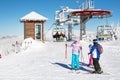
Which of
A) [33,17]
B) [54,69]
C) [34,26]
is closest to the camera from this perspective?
[54,69]

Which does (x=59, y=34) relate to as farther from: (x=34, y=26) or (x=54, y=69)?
(x=54, y=69)

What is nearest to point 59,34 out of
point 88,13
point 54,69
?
point 88,13

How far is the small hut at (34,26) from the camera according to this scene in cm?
3328

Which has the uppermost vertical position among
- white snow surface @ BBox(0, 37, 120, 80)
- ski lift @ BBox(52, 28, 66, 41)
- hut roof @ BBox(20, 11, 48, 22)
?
hut roof @ BBox(20, 11, 48, 22)

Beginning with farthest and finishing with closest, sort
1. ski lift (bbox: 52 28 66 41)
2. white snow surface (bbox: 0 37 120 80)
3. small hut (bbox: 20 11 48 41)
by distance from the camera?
ski lift (bbox: 52 28 66 41), small hut (bbox: 20 11 48 41), white snow surface (bbox: 0 37 120 80)

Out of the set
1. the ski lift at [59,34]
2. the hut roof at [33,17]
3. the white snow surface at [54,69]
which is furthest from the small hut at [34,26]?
the white snow surface at [54,69]

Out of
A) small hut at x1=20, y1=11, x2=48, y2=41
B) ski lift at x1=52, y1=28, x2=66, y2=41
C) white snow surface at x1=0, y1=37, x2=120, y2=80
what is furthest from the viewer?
ski lift at x1=52, y1=28, x2=66, y2=41

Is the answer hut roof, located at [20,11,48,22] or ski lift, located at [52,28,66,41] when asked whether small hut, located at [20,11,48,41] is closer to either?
hut roof, located at [20,11,48,22]

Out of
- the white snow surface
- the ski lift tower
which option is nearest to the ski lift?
the ski lift tower

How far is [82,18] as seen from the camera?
41656mm

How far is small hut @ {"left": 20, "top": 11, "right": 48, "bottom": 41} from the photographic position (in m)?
33.3

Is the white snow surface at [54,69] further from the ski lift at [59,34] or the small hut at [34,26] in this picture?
the ski lift at [59,34]

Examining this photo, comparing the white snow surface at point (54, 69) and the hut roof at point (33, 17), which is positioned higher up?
the hut roof at point (33, 17)

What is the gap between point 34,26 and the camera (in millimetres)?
33281
